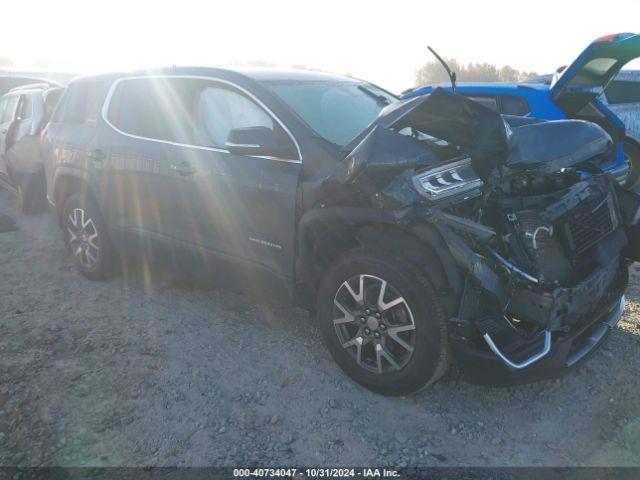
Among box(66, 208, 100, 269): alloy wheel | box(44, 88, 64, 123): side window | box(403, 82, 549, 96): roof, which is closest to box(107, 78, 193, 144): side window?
box(66, 208, 100, 269): alloy wheel

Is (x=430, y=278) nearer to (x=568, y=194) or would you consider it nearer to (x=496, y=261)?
(x=496, y=261)

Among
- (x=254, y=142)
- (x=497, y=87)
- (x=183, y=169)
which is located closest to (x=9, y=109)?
(x=183, y=169)

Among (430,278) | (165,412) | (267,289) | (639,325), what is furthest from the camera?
(639,325)

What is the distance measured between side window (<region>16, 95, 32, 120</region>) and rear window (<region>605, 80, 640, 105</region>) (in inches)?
316

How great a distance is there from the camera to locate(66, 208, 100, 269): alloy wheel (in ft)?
16.1

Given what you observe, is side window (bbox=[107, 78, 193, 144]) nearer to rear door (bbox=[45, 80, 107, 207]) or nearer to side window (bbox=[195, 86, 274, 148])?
side window (bbox=[195, 86, 274, 148])

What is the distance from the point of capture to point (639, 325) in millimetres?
3898

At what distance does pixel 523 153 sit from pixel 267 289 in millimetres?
1845

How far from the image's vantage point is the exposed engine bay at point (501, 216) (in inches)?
102

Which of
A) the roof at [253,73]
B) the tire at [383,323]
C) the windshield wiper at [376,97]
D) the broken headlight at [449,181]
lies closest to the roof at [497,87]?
the windshield wiper at [376,97]

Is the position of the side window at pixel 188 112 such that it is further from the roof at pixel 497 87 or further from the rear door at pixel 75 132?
the roof at pixel 497 87

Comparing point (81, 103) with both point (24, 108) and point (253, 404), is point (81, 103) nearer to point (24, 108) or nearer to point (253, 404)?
point (253, 404)

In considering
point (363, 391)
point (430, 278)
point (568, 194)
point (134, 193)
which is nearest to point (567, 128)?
point (568, 194)

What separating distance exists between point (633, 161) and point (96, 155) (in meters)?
5.11
